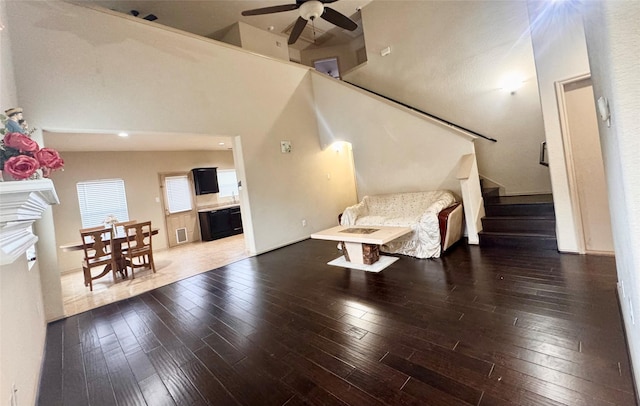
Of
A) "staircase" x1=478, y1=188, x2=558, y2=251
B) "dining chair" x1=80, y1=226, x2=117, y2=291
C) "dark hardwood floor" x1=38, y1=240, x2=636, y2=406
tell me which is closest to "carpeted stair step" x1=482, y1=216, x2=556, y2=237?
"staircase" x1=478, y1=188, x2=558, y2=251

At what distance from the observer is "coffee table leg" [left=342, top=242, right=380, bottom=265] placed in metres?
3.54

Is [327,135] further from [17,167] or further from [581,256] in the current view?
[17,167]

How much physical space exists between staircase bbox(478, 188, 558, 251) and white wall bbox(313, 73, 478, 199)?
0.71 meters

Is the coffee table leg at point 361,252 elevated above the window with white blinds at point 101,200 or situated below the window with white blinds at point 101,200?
below

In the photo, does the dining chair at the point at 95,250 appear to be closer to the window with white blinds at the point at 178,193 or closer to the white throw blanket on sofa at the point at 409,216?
the window with white blinds at the point at 178,193

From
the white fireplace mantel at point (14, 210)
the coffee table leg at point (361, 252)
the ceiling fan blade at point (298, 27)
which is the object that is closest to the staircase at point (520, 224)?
the coffee table leg at point (361, 252)

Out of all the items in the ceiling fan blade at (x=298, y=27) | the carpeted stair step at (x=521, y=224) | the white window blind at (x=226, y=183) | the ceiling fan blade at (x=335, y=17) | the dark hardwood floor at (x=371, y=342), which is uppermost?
the ceiling fan blade at (x=298, y=27)

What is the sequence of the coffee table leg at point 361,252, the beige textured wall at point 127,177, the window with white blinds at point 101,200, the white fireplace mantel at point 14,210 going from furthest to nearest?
1. the window with white blinds at point 101,200
2. the beige textured wall at point 127,177
3. the coffee table leg at point 361,252
4. the white fireplace mantel at point 14,210

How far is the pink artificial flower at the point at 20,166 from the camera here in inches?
48.6

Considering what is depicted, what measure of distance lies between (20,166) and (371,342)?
2283mm

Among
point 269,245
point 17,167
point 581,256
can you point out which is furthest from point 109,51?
point 581,256

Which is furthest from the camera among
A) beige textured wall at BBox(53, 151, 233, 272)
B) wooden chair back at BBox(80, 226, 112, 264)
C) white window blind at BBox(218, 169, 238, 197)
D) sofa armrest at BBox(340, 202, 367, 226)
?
white window blind at BBox(218, 169, 238, 197)

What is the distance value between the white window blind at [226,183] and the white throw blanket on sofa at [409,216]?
494cm

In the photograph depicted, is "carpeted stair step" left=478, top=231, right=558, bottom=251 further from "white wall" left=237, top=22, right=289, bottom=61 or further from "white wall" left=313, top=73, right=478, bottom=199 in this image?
"white wall" left=237, top=22, right=289, bottom=61
